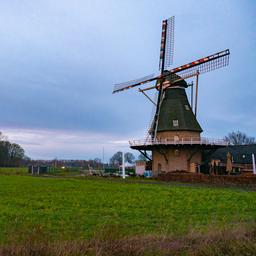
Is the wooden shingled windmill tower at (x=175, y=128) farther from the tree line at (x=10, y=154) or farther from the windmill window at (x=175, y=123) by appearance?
the tree line at (x=10, y=154)

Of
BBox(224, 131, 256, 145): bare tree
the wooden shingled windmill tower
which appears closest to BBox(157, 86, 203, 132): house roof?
the wooden shingled windmill tower

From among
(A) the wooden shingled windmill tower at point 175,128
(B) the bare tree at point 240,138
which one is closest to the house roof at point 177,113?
(A) the wooden shingled windmill tower at point 175,128

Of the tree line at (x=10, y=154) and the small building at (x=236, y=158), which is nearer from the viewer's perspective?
the small building at (x=236, y=158)

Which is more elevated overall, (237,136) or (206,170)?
(237,136)

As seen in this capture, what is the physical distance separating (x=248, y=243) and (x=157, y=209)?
6.17 metres

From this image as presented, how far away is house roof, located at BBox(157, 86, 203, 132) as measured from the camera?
36.5 meters

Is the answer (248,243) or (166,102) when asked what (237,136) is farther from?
(248,243)

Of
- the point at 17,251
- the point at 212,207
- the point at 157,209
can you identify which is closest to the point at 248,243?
the point at 17,251

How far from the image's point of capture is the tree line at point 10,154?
89188 millimetres

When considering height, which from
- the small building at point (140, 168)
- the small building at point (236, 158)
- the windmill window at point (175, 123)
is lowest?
the small building at point (140, 168)

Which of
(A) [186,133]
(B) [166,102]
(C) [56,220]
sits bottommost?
(C) [56,220]

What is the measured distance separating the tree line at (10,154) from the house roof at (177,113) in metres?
61.1

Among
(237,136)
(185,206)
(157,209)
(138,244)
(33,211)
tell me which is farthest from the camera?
(237,136)

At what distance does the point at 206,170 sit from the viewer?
3803 cm
